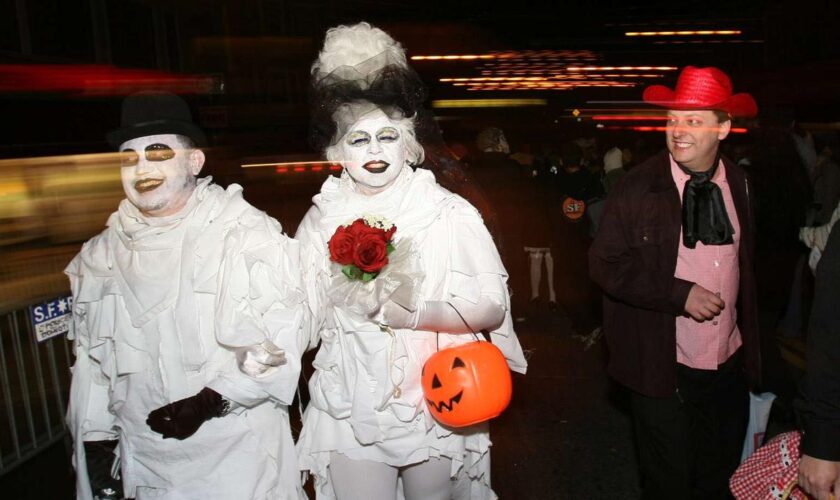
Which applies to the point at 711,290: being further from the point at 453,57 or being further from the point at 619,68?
the point at 619,68

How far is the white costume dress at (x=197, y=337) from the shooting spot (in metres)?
2.69

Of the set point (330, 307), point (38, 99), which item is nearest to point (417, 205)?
point (330, 307)

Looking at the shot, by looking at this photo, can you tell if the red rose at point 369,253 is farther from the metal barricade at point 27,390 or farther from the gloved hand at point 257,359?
the metal barricade at point 27,390

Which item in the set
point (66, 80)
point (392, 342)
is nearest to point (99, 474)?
point (392, 342)

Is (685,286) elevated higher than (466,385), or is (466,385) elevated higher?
(685,286)

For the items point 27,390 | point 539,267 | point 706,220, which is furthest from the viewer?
point 539,267

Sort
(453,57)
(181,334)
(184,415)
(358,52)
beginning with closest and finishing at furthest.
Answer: (184,415)
(181,334)
(358,52)
(453,57)

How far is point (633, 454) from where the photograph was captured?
498 cm

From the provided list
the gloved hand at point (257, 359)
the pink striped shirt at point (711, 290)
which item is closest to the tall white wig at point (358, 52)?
the gloved hand at point (257, 359)

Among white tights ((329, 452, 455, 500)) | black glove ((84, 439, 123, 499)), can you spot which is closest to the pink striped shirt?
white tights ((329, 452, 455, 500))

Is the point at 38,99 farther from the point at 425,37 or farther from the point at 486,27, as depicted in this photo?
the point at 486,27

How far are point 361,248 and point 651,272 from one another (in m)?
1.54

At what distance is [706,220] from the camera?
336cm

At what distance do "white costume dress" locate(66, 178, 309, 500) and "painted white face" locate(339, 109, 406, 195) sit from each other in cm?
43
